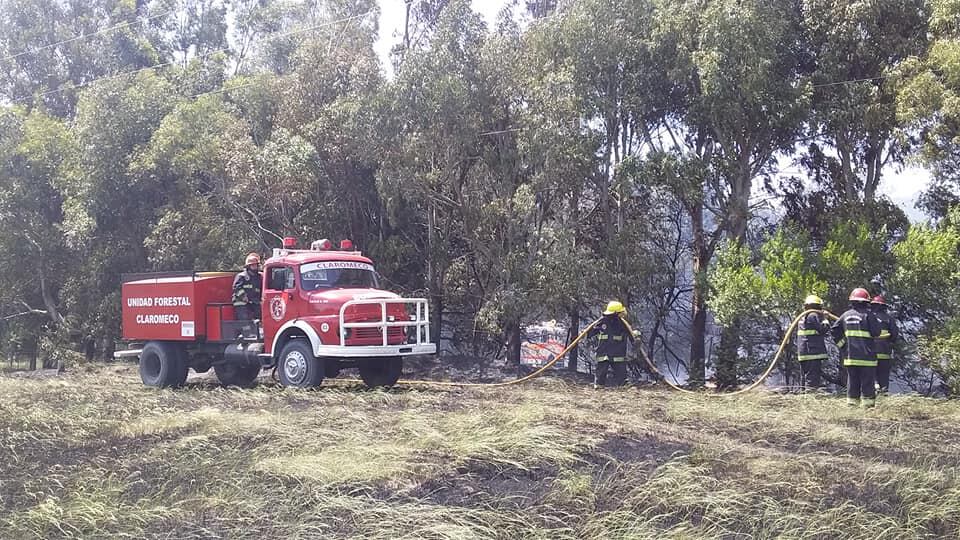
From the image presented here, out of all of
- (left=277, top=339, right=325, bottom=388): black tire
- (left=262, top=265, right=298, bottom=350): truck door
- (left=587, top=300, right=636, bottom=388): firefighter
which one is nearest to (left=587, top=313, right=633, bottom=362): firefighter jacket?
(left=587, top=300, right=636, bottom=388): firefighter

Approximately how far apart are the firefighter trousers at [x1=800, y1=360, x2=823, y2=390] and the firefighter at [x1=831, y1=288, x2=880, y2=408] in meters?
0.94

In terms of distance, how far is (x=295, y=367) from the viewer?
12.7 meters

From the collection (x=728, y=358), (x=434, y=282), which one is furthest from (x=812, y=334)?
(x=434, y=282)

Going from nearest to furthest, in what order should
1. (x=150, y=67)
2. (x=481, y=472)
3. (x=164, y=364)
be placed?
(x=481, y=472) → (x=164, y=364) → (x=150, y=67)

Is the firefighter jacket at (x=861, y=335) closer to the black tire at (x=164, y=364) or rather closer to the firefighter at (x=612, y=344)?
the firefighter at (x=612, y=344)

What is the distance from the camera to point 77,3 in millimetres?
32344

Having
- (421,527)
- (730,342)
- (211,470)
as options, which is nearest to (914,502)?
(421,527)

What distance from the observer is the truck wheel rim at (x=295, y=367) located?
1255 centimetres

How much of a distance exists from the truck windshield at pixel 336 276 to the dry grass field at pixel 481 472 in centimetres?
277

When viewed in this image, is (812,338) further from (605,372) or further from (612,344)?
(605,372)

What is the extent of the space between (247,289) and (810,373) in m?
8.50

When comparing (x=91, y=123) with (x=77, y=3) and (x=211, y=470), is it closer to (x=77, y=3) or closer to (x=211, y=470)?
(x=77, y=3)

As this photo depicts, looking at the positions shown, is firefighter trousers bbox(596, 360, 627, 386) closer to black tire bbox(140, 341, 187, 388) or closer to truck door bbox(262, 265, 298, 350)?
truck door bbox(262, 265, 298, 350)

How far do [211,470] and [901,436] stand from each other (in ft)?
20.2
